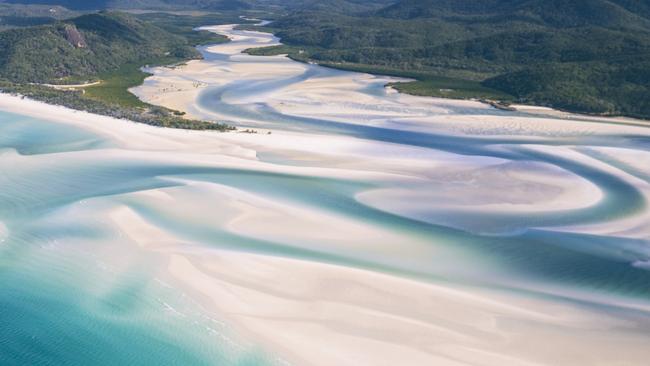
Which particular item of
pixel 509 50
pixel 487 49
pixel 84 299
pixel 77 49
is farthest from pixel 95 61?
pixel 84 299

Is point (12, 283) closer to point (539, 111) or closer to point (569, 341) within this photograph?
point (569, 341)

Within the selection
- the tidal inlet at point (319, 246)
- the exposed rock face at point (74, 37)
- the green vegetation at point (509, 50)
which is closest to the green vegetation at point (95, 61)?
the exposed rock face at point (74, 37)

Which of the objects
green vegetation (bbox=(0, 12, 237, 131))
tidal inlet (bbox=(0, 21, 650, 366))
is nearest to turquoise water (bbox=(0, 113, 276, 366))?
tidal inlet (bbox=(0, 21, 650, 366))

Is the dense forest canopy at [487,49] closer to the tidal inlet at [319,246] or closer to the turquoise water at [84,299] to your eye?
the tidal inlet at [319,246]

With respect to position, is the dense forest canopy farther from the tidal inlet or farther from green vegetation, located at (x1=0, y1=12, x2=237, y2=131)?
the tidal inlet

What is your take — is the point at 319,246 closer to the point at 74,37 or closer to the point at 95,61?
the point at 95,61

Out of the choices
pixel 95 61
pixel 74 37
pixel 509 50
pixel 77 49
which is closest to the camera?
pixel 77 49
